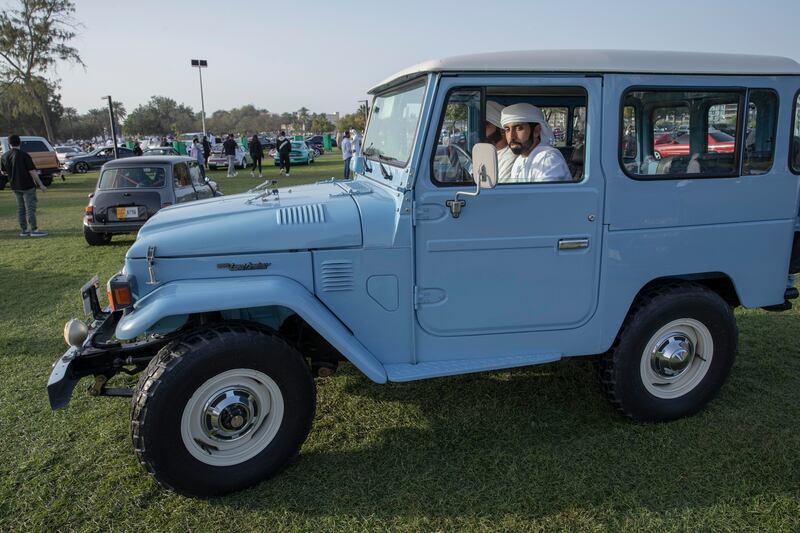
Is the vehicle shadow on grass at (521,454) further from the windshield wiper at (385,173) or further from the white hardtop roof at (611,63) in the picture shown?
the white hardtop roof at (611,63)

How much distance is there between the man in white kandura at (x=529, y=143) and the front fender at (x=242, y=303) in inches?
56.0

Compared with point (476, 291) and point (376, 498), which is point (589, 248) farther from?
point (376, 498)

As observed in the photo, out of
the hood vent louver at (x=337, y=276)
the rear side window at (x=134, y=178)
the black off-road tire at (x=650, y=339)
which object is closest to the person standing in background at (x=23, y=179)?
the rear side window at (x=134, y=178)

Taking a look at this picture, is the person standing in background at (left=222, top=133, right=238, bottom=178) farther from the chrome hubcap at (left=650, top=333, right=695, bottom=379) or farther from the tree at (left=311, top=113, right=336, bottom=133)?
the tree at (left=311, top=113, right=336, bottom=133)

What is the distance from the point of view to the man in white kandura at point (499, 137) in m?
3.68

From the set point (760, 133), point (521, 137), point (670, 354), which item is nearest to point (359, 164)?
point (521, 137)

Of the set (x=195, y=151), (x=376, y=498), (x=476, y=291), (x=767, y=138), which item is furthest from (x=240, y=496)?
(x=195, y=151)

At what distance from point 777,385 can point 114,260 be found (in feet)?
29.4

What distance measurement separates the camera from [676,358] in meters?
3.63

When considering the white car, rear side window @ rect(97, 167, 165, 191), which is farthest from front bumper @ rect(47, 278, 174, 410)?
the white car

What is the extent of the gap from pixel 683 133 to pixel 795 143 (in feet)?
2.51

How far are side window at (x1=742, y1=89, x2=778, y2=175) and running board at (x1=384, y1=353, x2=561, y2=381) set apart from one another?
182 centimetres

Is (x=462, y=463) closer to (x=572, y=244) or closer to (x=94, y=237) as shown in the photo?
(x=572, y=244)

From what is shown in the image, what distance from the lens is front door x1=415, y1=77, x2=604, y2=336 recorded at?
3145 mm
